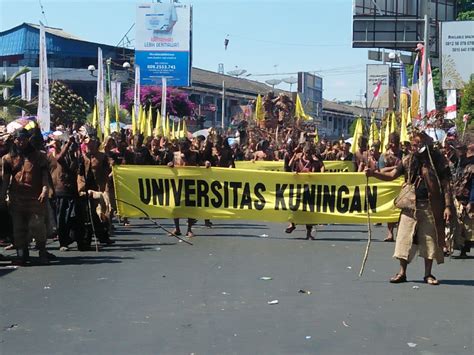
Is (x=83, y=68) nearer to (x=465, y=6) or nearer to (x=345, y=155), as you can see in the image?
(x=465, y=6)

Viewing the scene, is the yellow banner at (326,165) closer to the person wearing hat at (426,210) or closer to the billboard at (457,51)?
the billboard at (457,51)

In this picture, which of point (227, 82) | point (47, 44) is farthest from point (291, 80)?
point (47, 44)

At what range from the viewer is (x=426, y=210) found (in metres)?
10.5

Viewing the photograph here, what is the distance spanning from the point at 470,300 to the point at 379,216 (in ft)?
19.5

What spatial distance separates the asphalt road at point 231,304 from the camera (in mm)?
7375

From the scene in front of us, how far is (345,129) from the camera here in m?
117

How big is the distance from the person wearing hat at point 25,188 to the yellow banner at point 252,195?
373 cm

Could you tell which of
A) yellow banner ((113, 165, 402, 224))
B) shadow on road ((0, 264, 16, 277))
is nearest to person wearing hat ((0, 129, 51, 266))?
shadow on road ((0, 264, 16, 277))

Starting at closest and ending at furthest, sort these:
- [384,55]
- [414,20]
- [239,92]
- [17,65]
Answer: [414,20], [384,55], [17,65], [239,92]

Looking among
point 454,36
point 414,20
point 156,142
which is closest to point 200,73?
point 414,20

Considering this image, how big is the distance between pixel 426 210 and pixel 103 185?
5.83 m

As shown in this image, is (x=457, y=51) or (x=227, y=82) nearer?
(x=457, y=51)

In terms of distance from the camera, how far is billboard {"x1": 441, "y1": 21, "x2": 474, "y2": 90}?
3316cm

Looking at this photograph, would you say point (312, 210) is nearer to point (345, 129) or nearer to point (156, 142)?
point (156, 142)
